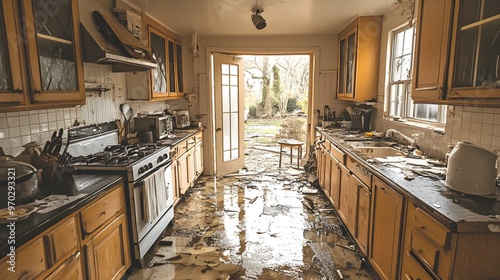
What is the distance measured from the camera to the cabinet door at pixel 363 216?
2.35 metres

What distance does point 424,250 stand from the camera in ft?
4.98

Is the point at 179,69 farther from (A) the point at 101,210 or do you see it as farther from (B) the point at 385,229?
(B) the point at 385,229

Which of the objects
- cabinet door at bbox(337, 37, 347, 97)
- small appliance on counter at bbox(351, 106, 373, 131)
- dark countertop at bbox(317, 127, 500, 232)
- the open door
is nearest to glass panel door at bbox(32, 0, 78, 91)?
dark countertop at bbox(317, 127, 500, 232)

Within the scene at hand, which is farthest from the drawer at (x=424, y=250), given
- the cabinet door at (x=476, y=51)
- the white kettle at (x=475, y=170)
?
the cabinet door at (x=476, y=51)

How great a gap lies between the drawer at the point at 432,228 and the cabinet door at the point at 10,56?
2.26m

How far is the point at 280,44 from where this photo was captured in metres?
4.86

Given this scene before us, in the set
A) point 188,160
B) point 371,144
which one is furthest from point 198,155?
point 371,144

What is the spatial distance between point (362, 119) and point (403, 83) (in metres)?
0.79

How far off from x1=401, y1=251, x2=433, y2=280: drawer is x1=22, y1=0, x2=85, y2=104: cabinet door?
2.37 m

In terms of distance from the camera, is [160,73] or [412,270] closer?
[412,270]

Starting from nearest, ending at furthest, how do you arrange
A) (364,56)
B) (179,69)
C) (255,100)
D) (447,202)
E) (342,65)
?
(447,202), (364,56), (342,65), (179,69), (255,100)

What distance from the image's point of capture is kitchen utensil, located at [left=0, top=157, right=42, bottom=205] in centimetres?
147

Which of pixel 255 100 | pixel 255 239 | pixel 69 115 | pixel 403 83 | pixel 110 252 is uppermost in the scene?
pixel 403 83

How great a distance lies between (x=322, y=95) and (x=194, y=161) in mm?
2438
